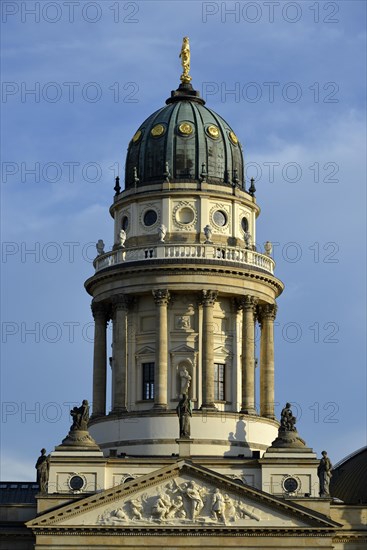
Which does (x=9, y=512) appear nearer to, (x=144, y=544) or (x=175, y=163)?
(x=144, y=544)

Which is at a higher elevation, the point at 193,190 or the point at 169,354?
the point at 193,190

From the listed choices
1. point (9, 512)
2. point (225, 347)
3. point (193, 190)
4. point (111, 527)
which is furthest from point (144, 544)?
point (193, 190)

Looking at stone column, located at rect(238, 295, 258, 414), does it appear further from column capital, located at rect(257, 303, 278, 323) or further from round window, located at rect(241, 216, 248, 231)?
round window, located at rect(241, 216, 248, 231)

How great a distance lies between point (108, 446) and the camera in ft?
349

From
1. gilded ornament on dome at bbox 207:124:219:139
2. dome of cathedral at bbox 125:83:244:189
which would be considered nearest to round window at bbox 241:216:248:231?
dome of cathedral at bbox 125:83:244:189

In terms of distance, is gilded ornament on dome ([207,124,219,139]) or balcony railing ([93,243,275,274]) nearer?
balcony railing ([93,243,275,274])

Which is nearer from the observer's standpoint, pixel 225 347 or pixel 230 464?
pixel 230 464

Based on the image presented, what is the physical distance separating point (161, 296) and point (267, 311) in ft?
23.6

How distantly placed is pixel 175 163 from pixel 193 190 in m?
2.28

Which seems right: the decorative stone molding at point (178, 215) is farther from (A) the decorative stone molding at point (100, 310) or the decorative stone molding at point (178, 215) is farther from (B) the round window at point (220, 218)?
(A) the decorative stone molding at point (100, 310)

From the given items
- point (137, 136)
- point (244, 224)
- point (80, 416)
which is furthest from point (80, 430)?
point (137, 136)

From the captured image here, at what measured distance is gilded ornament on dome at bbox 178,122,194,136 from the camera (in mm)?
110688

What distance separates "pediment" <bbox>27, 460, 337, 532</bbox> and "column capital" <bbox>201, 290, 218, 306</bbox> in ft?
41.4

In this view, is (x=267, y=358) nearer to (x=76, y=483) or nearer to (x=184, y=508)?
(x=184, y=508)
